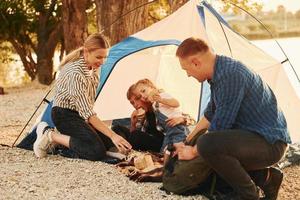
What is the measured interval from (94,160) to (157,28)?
1528 millimetres

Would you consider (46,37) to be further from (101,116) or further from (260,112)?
(260,112)

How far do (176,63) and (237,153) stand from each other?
10.00 ft

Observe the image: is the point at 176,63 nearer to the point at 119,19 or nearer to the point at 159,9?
the point at 119,19

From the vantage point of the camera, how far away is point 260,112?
3.50 m

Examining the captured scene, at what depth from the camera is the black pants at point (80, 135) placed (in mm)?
4750

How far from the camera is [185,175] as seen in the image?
373cm

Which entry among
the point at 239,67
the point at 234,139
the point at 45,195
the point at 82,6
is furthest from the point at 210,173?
the point at 82,6

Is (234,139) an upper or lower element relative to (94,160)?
upper

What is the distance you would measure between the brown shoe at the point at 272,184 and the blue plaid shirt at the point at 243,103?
289 millimetres

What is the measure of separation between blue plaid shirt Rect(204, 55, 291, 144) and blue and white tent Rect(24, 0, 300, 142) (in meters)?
1.64

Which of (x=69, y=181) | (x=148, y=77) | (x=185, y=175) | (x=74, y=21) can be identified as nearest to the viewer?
(x=185, y=175)

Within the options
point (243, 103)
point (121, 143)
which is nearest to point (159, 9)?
point (121, 143)

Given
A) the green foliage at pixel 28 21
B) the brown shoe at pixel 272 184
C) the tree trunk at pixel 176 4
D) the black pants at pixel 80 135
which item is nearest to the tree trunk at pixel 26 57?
the green foliage at pixel 28 21

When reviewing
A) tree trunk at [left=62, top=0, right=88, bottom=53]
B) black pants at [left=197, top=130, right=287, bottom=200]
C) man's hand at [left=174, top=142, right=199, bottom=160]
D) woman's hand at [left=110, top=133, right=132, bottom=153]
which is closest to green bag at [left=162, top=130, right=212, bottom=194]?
man's hand at [left=174, top=142, right=199, bottom=160]
